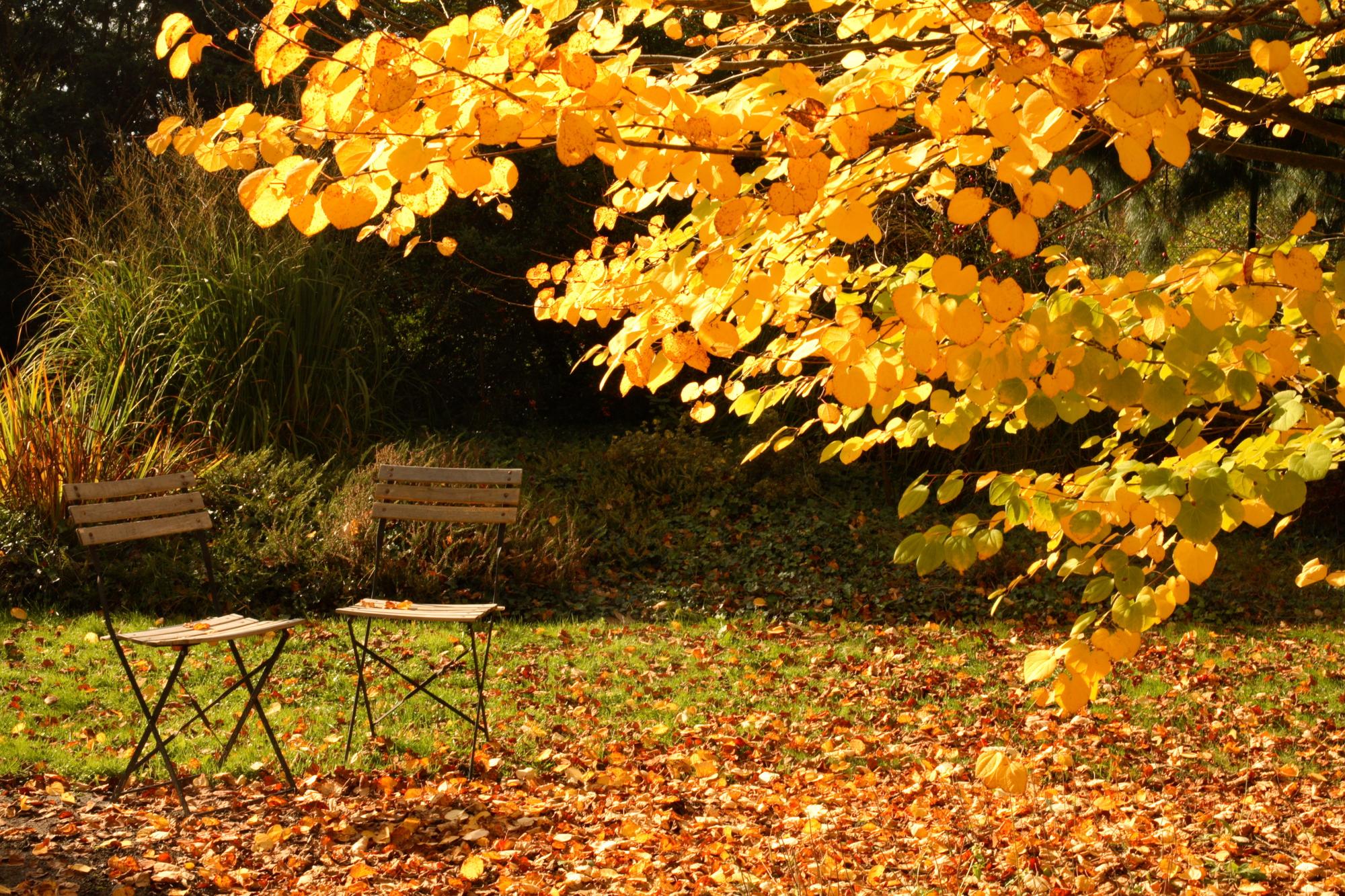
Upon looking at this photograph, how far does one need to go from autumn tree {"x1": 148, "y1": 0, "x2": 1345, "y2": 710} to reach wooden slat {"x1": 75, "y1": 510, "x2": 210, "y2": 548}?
1.82m

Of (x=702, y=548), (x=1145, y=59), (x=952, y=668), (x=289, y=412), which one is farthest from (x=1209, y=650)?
(x=289, y=412)

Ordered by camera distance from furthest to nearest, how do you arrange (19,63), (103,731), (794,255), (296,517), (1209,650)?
(19,63), (296,517), (1209,650), (103,731), (794,255)

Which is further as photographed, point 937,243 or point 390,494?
point 937,243

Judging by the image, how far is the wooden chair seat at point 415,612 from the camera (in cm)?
373

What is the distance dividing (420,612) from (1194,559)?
2697mm

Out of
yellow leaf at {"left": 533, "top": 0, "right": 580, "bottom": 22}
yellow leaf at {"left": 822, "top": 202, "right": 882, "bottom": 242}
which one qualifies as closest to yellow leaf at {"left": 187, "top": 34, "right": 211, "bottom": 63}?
yellow leaf at {"left": 533, "top": 0, "right": 580, "bottom": 22}

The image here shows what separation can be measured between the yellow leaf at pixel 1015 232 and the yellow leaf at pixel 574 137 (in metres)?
0.54

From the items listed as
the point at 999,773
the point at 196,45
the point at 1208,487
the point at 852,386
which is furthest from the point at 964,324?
the point at 196,45

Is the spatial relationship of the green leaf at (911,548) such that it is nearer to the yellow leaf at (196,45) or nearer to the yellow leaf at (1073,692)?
the yellow leaf at (1073,692)

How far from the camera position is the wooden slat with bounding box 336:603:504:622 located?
147 inches

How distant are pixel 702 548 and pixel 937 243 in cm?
270

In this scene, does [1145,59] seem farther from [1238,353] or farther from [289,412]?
[289,412]

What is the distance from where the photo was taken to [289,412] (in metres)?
7.80

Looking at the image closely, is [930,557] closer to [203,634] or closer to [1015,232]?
[1015,232]
